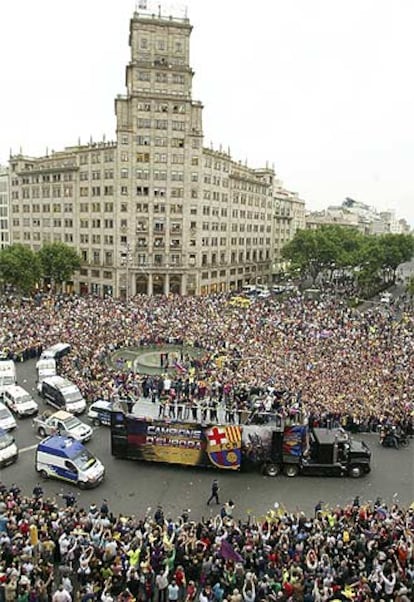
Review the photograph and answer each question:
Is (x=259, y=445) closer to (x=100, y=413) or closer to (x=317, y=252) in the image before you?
(x=100, y=413)

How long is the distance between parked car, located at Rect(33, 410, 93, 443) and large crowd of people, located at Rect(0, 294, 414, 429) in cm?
272

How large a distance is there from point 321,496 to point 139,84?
67.2 m

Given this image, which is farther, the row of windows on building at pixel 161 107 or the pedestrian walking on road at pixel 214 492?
the row of windows on building at pixel 161 107

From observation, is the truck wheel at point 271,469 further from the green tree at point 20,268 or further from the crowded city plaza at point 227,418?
the green tree at point 20,268

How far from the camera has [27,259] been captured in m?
62.6

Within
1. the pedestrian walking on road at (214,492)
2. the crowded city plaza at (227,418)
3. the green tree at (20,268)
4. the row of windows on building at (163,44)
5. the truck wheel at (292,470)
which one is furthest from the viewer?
the row of windows on building at (163,44)

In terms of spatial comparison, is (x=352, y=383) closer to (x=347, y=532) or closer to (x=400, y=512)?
(x=400, y=512)

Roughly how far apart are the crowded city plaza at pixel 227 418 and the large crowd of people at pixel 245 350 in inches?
5.0

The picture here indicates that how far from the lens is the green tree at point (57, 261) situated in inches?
2699

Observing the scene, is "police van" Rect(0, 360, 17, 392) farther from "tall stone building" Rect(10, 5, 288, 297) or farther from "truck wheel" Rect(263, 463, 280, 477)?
"tall stone building" Rect(10, 5, 288, 297)

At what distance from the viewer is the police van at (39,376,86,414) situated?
27703 millimetres

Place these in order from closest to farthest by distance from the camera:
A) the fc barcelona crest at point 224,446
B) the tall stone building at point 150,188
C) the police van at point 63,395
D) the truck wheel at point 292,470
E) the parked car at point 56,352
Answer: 1. the fc barcelona crest at point 224,446
2. the truck wheel at point 292,470
3. the police van at point 63,395
4. the parked car at point 56,352
5. the tall stone building at point 150,188

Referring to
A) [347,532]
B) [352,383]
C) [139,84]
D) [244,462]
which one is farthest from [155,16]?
[347,532]

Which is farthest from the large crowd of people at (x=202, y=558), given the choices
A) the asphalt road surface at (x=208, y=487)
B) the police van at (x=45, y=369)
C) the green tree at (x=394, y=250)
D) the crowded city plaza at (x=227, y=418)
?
the green tree at (x=394, y=250)
